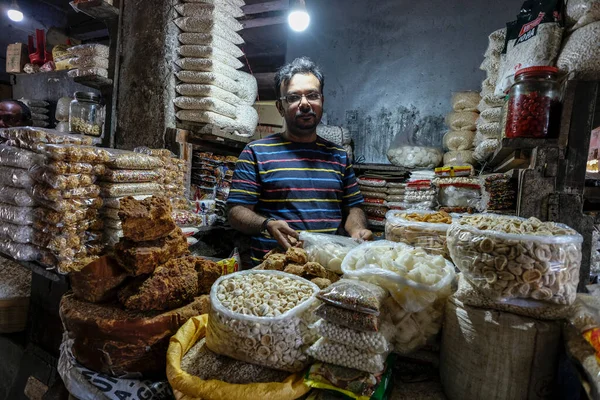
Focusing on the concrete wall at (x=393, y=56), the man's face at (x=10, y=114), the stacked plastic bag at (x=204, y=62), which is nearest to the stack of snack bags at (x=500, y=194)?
the concrete wall at (x=393, y=56)

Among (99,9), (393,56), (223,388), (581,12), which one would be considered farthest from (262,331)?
(393,56)

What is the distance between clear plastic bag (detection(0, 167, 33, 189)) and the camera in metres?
1.73

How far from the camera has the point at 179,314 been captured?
115 cm

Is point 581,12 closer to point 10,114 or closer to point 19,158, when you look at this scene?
point 19,158

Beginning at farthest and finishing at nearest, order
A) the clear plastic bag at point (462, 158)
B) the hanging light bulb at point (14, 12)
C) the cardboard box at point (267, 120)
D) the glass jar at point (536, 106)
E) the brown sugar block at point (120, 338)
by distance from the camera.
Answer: the hanging light bulb at point (14, 12)
the cardboard box at point (267, 120)
the clear plastic bag at point (462, 158)
the glass jar at point (536, 106)
the brown sugar block at point (120, 338)

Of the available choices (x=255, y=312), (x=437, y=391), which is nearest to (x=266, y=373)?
(x=255, y=312)

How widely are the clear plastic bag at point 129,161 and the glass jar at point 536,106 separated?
203 cm

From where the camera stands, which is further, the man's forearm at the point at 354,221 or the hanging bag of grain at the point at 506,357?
the man's forearm at the point at 354,221

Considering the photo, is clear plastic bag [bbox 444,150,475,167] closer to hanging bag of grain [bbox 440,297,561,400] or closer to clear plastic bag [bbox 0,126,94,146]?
hanging bag of grain [bbox 440,297,561,400]

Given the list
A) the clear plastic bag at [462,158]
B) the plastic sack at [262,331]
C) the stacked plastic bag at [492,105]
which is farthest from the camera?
the clear plastic bag at [462,158]

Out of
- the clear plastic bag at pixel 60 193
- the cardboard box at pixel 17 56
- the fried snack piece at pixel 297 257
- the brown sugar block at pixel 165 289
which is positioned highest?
the cardboard box at pixel 17 56

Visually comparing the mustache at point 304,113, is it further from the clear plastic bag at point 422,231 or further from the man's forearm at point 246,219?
the clear plastic bag at point 422,231

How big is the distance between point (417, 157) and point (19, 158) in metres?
3.14

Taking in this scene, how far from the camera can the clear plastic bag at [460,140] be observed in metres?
3.08
